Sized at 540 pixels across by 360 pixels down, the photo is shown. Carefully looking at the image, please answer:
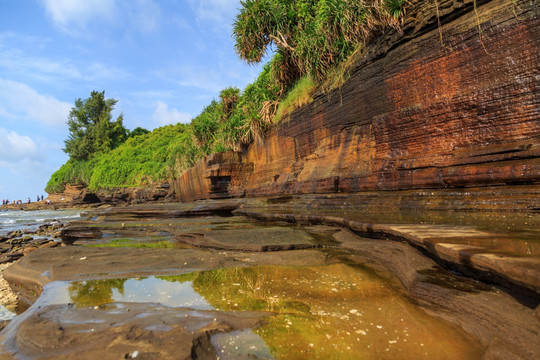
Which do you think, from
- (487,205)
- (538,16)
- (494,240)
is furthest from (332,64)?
(494,240)

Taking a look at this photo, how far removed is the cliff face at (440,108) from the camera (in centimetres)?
412

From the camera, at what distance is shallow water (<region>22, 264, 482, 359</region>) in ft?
4.61

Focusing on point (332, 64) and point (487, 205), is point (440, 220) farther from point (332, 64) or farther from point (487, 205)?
point (332, 64)

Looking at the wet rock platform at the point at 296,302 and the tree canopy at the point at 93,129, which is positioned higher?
the tree canopy at the point at 93,129

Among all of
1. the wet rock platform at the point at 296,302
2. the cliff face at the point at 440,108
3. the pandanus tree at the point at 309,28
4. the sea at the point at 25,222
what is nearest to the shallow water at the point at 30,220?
the sea at the point at 25,222

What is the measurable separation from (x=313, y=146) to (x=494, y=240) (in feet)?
21.2

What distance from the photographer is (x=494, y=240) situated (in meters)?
2.31

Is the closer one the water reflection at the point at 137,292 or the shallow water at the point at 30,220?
the water reflection at the point at 137,292

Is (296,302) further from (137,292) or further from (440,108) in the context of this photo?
(440,108)

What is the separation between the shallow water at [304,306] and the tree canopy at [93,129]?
50079 mm

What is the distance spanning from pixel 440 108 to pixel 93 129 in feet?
180

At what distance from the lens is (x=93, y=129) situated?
49281mm

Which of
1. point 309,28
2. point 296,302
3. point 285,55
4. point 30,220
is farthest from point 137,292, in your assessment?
point 30,220

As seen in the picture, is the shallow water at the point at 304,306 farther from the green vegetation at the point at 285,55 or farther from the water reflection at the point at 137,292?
the green vegetation at the point at 285,55
